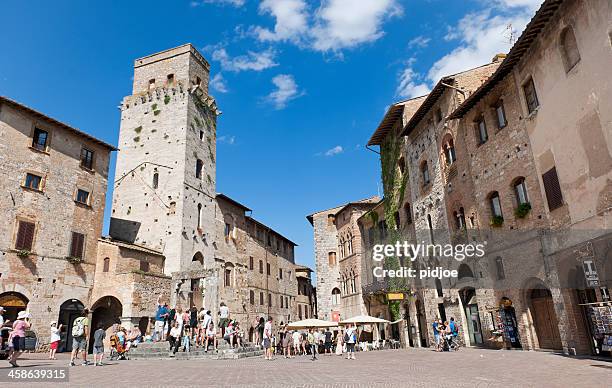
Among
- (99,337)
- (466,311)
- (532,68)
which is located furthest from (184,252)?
(532,68)

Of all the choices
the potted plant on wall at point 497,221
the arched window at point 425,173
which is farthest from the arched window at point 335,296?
the potted plant on wall at point 497,221

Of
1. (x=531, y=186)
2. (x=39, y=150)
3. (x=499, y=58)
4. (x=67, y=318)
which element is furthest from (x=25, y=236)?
(x=499, y=58)

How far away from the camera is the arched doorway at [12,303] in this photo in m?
21.2

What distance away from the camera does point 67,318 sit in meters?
24.5

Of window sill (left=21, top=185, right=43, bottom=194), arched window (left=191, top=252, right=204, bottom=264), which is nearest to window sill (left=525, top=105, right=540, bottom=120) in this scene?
arched window (left=191, top=252, right=204, bottom=264)

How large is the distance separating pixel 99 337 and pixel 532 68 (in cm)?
1880

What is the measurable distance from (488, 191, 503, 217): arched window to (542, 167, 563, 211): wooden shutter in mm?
3091

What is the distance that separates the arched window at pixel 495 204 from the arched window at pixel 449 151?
343cm

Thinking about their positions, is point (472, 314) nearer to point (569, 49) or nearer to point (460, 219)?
point (460, 219)

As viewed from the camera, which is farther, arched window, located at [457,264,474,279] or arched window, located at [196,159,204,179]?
arched window, located at [196,159,204,179]

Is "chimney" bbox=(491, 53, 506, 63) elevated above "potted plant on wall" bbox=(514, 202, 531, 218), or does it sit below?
above

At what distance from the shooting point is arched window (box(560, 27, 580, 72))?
1395 centimetres

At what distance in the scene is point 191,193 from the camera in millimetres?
33219

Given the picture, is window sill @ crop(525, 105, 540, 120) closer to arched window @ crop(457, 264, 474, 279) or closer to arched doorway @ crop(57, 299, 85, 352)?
arched window @ crop(457, 264, 474, 279)
